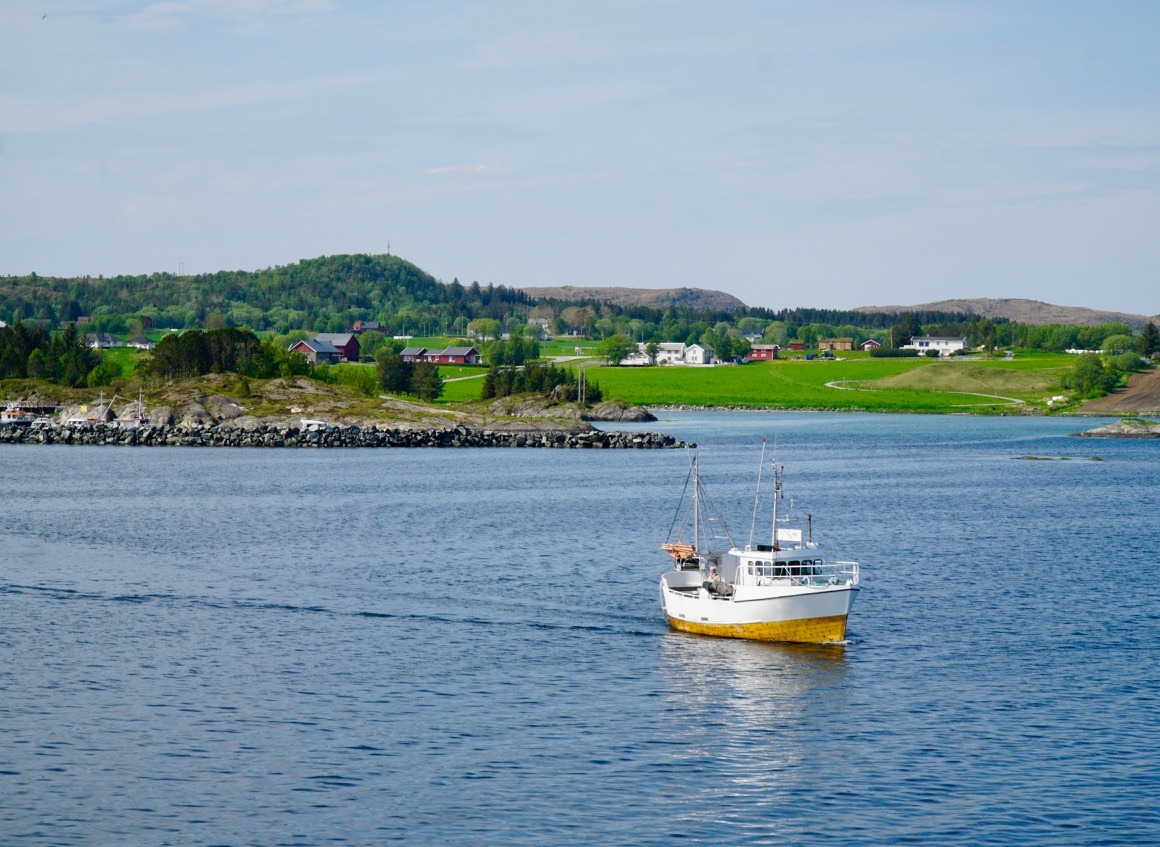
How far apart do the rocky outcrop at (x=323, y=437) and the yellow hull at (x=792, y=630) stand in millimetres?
116736

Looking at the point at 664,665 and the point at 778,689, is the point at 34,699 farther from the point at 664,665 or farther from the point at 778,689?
the point at 778,689

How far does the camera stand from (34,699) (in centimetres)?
4447

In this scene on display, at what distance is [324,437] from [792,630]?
12667cm

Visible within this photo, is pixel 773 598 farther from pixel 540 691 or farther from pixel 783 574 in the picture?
pixel 540 691

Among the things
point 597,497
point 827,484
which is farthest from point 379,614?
point 827,484

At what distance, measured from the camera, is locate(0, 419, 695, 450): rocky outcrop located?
171250mm

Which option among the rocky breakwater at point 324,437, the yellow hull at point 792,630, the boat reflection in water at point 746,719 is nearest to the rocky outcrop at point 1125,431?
the rocky breakwater at point 324,437

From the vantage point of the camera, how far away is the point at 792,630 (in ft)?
171

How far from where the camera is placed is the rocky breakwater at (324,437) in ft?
562

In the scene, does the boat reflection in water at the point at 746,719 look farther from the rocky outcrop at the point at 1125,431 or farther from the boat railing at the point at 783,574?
the rocky outcrop at the point at 1125,431

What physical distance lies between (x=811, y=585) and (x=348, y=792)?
22.5 m

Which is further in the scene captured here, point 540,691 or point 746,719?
point 540,691

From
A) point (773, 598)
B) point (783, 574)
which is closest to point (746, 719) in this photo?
point (773, 598)

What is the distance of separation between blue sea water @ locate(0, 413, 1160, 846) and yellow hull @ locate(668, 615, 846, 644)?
2.08 ft
